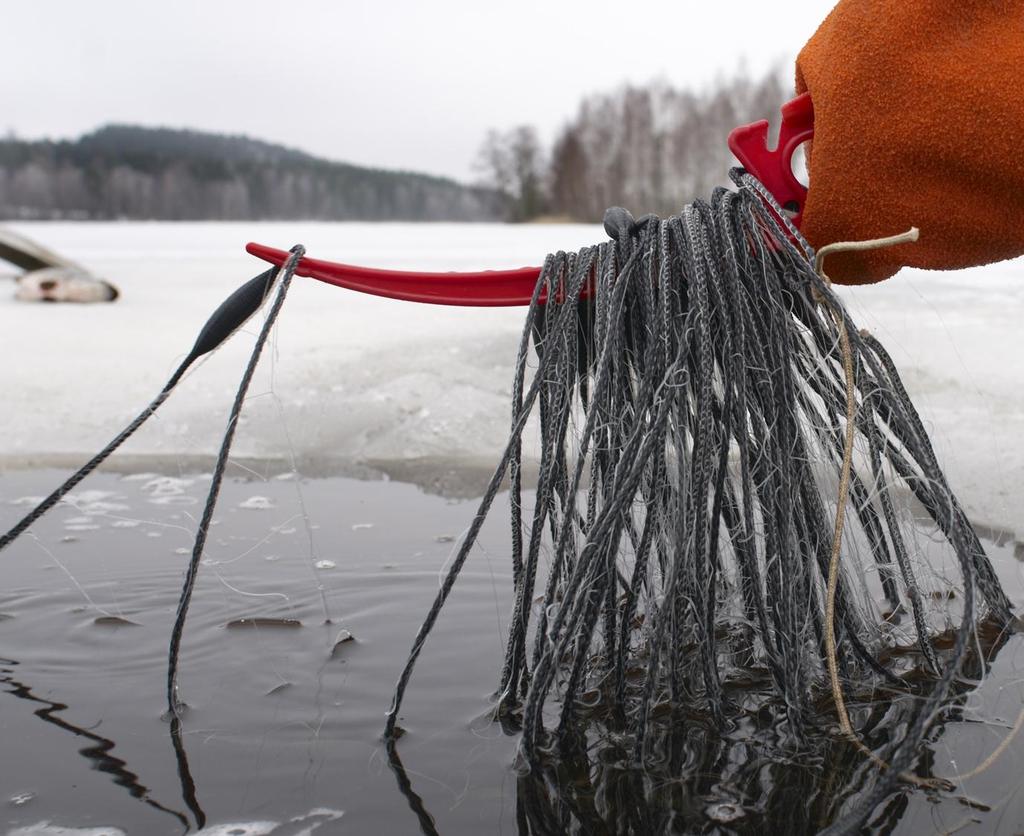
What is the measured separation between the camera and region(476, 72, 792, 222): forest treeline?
22595mm

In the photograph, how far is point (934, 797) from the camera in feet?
3.67

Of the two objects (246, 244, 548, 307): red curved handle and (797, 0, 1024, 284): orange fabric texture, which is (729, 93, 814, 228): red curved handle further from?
(246, 244, 548, 307): red curved handle

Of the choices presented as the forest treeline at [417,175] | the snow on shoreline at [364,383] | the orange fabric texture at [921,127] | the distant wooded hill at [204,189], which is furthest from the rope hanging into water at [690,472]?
the distant wooded hill at [204,189]

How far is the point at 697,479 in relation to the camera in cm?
119

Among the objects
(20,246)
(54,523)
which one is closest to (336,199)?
(20,246)

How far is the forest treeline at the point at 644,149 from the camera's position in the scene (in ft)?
74.1

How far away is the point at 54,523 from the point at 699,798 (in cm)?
179

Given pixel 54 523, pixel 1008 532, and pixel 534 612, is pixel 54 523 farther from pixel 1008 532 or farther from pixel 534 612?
pixel 1008 532

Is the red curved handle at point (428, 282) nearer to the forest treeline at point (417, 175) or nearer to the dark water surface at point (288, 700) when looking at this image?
the dark water surface at point (288, 700)

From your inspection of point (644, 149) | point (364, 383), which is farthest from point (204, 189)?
point (364, 383)

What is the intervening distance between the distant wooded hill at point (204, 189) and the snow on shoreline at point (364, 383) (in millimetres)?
29805

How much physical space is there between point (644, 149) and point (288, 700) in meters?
25.5

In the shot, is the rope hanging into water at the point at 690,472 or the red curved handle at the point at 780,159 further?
the red curved handle at the point at 780,159

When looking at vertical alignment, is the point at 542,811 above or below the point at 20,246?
below
